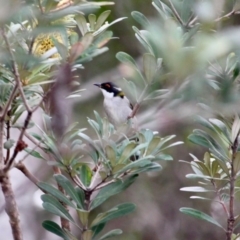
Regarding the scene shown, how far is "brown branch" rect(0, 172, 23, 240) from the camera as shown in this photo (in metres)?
1.17

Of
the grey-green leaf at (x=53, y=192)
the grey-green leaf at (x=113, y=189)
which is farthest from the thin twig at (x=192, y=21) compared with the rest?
the grey-green leaf at (x=53, y=192)

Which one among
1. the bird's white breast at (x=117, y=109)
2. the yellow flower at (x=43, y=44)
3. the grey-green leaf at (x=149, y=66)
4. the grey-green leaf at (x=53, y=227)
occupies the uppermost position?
the bird's white breast at (x=117, y=109)

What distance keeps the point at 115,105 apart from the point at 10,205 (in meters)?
1.22

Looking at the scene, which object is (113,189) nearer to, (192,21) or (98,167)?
(98,167)

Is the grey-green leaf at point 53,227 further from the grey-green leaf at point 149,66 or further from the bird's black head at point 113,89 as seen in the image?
the bird's black head at point 113,89

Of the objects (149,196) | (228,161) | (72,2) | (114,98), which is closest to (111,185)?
(228,161)

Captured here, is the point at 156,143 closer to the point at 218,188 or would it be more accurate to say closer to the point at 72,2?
the point at 218,188

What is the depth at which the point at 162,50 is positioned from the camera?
0.61 meters

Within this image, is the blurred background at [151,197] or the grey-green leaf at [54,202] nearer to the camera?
the grey-green leaf at [54,202]

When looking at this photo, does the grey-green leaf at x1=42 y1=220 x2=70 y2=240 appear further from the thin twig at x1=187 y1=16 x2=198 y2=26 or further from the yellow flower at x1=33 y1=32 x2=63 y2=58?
the thin twig at x1=187 y1=16 x2=198 y2=26

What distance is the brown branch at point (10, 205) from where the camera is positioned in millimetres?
1169

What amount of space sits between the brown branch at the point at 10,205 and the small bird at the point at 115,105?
89 cm

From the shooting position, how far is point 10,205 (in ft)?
3.95

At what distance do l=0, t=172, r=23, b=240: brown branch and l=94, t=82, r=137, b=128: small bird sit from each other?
89cm
